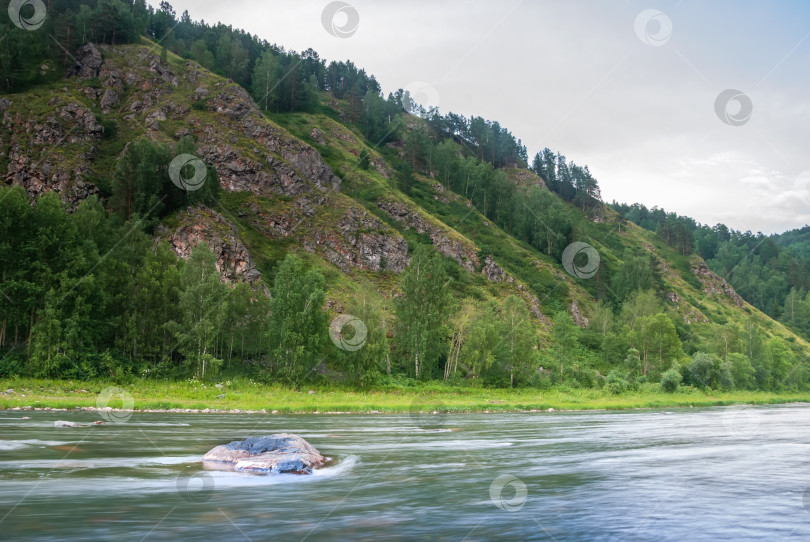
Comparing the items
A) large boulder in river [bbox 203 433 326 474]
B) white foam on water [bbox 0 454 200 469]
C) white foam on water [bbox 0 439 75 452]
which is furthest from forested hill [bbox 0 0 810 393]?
large boulder in river [bbox 203 433 326 474]

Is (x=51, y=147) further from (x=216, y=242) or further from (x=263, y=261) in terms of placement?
(x=263, y=261)

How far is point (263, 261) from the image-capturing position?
11188cm

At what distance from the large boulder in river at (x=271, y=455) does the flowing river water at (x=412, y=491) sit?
30.4 inches

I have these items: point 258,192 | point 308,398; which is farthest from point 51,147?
point 308,398

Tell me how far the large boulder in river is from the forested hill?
47.8m

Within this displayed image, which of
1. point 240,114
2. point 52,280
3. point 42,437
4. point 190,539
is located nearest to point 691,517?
A: point 190,539

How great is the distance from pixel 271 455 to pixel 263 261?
95237 millimetres

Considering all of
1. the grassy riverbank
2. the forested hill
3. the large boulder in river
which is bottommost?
the grassy riverbank

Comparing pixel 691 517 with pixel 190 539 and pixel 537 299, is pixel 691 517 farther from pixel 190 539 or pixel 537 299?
pixel 537 299

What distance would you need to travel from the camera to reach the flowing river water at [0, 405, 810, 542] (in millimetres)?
11383

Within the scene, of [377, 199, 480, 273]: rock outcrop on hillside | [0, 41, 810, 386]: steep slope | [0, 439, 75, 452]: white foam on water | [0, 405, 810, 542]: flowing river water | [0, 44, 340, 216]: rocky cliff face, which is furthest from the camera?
[377, 199, 480, 273]: rock outcrop on hillside

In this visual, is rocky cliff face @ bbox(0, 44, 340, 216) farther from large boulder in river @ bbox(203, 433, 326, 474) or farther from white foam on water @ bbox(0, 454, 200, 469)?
large boulder in river @ bbox(203, 433, 326, 474)

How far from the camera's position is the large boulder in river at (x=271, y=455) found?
751 inches

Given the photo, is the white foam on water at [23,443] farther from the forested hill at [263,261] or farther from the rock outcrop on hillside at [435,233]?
the rock outcrop on hillside at [435,233]
